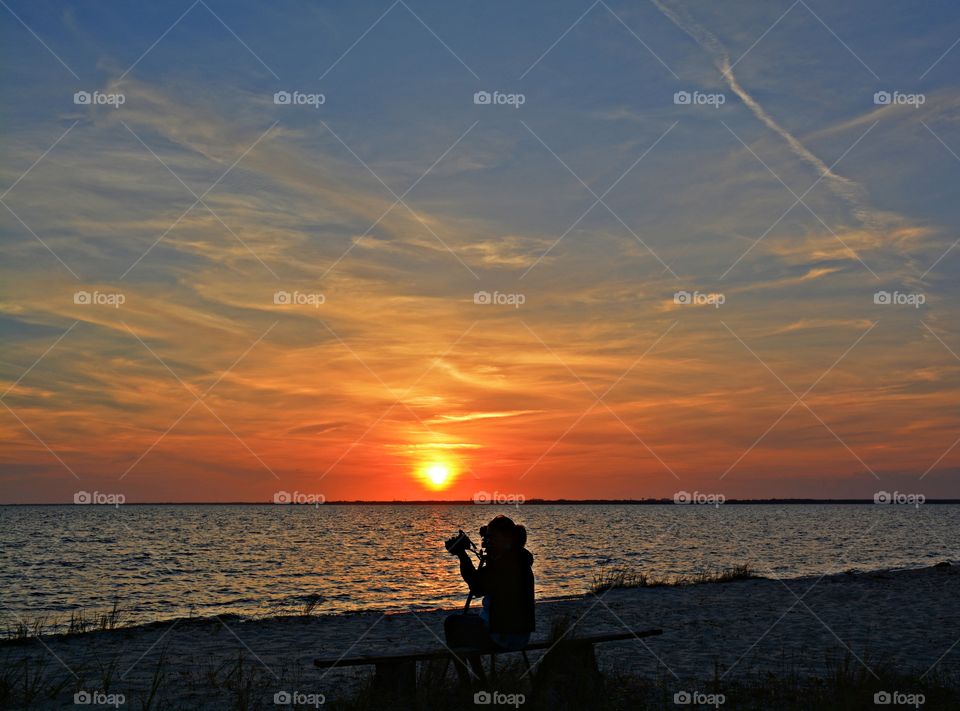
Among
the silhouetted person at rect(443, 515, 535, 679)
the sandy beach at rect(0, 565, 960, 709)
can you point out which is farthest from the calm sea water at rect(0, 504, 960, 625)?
the silhouetted person at rect(443, 515, 535, 679)

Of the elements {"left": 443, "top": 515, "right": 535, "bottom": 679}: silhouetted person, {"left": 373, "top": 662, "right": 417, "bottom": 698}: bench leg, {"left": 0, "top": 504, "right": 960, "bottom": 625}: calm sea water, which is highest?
{"left": 0, "top": 504, "right": 960, "bottom": 625}: calm sea water

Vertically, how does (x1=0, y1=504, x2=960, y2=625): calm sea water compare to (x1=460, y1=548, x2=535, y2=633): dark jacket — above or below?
above

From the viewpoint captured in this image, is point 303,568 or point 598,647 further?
point 303,568

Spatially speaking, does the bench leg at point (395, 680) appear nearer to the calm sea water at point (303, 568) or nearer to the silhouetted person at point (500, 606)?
the silhouetted person at point (500, 606)

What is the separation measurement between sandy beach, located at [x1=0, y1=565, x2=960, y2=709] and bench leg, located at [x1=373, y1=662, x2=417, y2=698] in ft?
0.64

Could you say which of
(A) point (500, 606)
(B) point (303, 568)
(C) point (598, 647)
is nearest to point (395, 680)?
(A) point (500, 606)

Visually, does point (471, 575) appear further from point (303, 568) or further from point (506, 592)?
point (303, 568)

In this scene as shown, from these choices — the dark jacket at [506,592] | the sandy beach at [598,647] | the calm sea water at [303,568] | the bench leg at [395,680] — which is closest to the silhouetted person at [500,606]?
the dark jacket at [506,592]

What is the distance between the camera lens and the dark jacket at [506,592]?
8328 millimetres

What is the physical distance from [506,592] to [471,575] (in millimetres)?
461

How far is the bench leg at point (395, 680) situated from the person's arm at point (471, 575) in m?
0.96

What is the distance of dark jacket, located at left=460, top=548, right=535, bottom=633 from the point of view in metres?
8.33

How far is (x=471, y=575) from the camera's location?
821 cm

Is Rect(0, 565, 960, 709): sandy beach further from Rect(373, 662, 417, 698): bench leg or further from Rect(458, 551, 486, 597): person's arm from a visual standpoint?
Rect(458, 551, 486, 597): person's arm
